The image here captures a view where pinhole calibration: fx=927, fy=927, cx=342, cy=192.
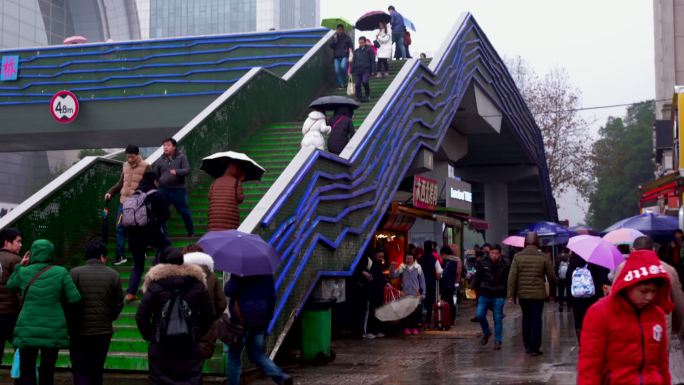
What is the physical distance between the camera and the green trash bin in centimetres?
1135

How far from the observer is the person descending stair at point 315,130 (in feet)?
46.2

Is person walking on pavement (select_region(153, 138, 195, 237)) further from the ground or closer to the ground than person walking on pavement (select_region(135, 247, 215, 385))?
further from the ground

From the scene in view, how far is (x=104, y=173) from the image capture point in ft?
43.3

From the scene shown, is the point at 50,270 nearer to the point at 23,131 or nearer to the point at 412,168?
the point at 412,168

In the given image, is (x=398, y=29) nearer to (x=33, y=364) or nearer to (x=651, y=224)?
(x=651, y=224)

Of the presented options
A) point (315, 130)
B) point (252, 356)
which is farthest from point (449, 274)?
point (252, 356)

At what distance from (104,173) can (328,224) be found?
327cm

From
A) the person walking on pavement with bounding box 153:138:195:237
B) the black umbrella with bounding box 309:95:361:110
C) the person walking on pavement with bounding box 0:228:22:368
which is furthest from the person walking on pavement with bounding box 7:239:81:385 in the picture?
the black umbrella with bounding box 309:95:361:110

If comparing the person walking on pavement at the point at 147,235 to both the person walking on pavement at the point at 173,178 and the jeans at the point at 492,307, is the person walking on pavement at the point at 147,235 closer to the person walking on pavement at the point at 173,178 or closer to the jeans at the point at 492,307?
the person walking on pavement at the point at 173,178

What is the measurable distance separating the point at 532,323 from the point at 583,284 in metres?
1.30

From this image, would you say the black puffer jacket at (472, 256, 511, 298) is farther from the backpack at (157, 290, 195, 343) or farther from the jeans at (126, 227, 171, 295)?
the backpack at (157, 290, 195, 343)

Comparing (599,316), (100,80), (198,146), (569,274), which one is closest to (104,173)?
(198,146)

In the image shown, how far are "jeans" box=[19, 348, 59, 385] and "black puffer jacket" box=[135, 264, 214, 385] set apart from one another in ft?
4.47

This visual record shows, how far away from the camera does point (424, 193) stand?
68.7 feet
